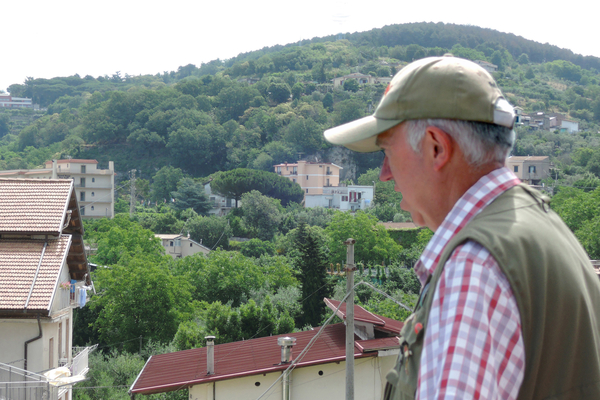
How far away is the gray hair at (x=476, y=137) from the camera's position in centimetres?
120

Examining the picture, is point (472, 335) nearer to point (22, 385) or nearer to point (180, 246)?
point (22, 385)

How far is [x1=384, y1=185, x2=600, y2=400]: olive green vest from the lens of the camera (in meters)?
1.01

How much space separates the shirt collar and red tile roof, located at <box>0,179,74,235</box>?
41.7ft

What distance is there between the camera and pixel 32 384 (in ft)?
39.4

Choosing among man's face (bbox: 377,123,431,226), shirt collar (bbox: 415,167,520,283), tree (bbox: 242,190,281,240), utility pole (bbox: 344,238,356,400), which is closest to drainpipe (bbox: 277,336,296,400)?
utility pole (bbox: 344,238,356,400)

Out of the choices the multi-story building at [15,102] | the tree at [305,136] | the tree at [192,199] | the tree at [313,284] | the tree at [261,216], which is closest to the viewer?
the tree at [313,284]

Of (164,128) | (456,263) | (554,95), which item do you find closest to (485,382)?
(456,263)

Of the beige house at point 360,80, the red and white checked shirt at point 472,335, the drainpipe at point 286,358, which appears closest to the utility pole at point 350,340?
the drainpipe at point 286,358

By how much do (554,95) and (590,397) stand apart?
14295cm

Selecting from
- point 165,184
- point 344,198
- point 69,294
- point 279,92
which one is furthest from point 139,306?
point 279,92

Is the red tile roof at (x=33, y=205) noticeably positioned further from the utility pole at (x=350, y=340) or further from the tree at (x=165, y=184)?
the tree at (x=165, y=184)

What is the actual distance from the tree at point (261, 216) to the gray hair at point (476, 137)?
60.8 metres

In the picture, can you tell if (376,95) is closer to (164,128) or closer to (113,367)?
(164,128)

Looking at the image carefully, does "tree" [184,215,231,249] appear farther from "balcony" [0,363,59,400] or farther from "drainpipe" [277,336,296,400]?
"drainpipe" [277,336,296,400]
